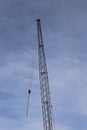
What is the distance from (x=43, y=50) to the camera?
13088 centimetres

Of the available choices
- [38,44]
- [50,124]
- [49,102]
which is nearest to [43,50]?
[38,44]

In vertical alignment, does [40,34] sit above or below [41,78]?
above

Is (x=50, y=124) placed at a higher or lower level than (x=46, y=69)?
lower

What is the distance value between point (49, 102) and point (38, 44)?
28576 millimetres

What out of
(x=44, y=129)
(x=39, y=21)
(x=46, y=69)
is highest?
(x=39, y=21)

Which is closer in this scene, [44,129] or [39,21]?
[44,129]

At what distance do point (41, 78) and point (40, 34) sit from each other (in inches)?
848

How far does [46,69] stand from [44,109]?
1845 centimetres

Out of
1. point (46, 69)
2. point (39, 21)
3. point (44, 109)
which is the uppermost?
point (39, 21)

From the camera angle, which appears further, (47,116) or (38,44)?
(38,44)

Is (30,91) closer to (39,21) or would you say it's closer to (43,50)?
(43,50)

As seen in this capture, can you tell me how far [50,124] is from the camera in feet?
404

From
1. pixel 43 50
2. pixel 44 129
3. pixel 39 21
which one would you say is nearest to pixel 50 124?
pixel 44 129

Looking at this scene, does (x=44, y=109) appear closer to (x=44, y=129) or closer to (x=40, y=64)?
(x=44, y=129)
